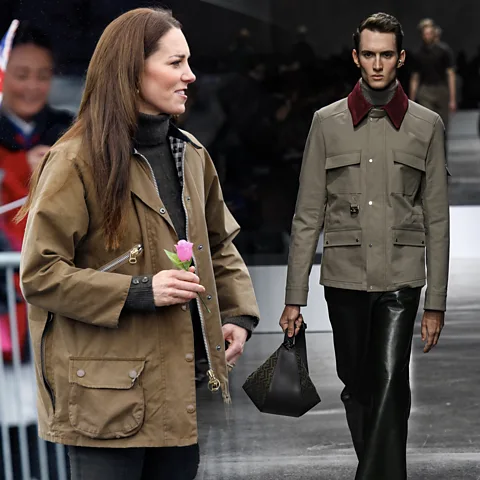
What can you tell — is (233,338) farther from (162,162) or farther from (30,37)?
(30,37)

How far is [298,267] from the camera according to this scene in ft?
16.6

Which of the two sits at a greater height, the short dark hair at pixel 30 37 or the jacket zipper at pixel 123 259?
the short dark hair at pixel 30 37

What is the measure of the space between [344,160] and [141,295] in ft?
6.99

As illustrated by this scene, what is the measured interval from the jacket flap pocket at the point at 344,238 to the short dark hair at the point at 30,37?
5.60ft

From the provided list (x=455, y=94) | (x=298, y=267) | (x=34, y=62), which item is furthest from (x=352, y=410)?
(x=455, y=94)

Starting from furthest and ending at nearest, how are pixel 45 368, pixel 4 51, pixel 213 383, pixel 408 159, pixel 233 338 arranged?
pixel 4 51, pixel 408 159, pixel 233 338, pixel 213 383, pixel 45 368

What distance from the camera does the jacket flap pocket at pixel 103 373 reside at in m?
3.07

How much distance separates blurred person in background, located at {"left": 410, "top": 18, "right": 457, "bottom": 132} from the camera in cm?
1284

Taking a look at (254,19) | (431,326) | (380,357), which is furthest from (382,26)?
(254,19)

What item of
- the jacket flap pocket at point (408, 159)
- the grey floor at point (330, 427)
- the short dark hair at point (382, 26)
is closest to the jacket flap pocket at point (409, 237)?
the jacket flap pocket at point (408, 159)

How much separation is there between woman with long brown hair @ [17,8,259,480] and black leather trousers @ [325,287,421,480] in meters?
1.84

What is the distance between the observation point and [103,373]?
3.08 meters

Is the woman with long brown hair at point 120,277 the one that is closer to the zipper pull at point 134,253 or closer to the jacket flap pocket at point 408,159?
the zipper pull at point 134,253

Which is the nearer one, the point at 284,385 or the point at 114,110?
the point at 114,110
